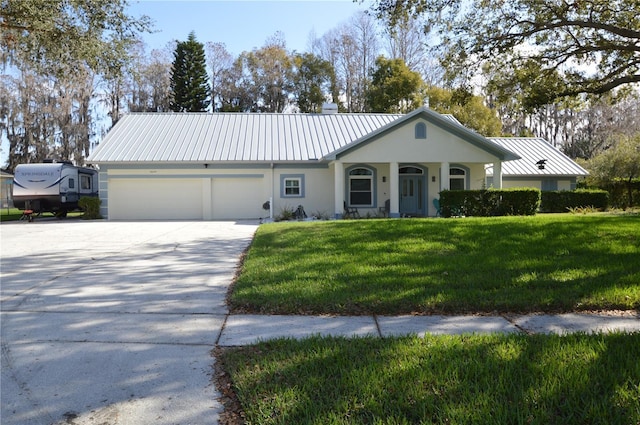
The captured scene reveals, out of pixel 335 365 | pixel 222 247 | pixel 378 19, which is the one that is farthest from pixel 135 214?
pixel 335 365

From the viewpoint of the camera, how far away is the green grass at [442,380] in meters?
2.63

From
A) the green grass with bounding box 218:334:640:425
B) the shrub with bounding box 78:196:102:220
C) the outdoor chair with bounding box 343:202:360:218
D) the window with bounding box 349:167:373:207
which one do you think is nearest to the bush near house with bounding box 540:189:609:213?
the window with bounding box 349:167:373:207

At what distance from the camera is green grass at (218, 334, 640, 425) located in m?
2.63

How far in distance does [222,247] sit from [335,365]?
7.88m

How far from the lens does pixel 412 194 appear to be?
21.9m

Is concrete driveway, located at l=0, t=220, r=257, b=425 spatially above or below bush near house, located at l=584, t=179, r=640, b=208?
below

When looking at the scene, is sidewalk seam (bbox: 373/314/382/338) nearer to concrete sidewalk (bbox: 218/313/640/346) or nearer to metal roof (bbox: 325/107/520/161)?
concrete sidewalk (bbox: 218/313/640/346)

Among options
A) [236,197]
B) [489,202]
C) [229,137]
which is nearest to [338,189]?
[236,197]

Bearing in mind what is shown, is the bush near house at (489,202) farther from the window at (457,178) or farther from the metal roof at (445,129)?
the window at (457,178)

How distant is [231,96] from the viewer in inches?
1892

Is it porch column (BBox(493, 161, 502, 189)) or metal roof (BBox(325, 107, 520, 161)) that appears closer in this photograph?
metal roof (BBox(325, 107, 520, 161))

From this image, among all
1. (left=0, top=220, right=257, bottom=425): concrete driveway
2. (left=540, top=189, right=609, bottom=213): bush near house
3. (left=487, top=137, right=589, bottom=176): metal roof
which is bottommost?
(left=0, top=220, right=257, bottom=425): concrete driveway

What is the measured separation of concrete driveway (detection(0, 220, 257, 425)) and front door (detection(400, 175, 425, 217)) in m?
14.1

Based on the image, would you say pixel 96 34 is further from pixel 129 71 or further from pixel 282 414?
pixel 282 414
